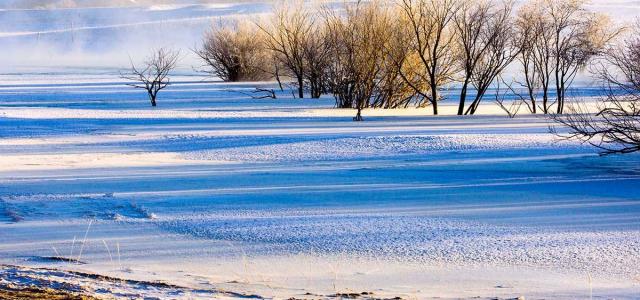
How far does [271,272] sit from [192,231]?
99.3 inches

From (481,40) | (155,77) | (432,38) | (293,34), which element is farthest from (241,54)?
(481,40)

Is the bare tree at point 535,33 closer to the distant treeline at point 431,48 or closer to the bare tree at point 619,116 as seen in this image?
the distant treeline at point 431,48

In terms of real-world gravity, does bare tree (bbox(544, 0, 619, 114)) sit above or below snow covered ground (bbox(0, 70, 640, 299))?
above

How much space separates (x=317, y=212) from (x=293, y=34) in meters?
33.0

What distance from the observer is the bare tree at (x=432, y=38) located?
3231 cm

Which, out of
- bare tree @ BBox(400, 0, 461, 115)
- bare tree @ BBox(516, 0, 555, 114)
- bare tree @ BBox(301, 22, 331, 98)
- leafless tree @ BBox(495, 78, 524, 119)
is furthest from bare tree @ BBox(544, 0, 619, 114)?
bare tree @ BBox(301, 22, 331, 98)

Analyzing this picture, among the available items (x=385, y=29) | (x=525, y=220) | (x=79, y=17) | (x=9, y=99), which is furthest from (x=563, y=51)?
(x=79, y=17)

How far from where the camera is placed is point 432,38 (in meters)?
35.0

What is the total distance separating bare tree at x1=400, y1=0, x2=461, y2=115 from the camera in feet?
106

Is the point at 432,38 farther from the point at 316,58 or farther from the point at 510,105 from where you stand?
the point at 316,58

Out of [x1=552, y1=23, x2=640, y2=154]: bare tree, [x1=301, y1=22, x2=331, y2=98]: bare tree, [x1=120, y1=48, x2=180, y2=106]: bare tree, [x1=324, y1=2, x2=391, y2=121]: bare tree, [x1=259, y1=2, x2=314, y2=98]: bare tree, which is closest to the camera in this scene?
[x1=552, y1=23, x2=640, y2=154]: bare tree

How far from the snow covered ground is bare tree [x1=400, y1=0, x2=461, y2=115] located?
29.1 feet

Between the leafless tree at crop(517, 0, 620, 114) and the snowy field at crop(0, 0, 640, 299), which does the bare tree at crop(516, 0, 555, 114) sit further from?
the snowy field at crop(0, 0, 640, 299)

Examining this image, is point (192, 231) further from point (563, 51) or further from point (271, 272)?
point (563, 51)
